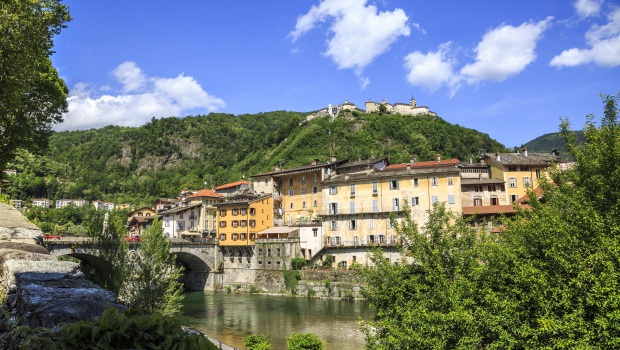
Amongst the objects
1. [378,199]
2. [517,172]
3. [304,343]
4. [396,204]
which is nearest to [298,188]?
[378,199]

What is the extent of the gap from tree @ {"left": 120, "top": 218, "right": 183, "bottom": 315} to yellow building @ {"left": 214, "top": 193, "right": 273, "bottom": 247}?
42216 millimetres

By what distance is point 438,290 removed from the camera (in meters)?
18.8

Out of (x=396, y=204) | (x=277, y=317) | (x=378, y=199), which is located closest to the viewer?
(x=277, y=317)

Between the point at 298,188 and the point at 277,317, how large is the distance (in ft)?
119

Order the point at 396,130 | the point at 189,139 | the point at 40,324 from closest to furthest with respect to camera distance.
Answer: the point at 40,324 → the point at 396,130 → the point at 189,139

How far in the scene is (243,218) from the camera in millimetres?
78062

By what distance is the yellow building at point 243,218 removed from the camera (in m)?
77.1

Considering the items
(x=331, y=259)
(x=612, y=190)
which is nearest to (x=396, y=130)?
(x=331, y=259)

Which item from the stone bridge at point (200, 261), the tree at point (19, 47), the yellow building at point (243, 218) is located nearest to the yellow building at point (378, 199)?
the yellow building at point (243, 218)

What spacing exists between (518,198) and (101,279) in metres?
65.3

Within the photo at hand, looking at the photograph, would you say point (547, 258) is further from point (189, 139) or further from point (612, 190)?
point (189, 139)

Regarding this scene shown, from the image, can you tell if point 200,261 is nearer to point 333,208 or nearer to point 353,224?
point 333,208

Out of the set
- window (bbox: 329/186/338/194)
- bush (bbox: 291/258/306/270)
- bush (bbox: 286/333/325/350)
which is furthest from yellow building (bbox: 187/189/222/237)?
Result: bush (bbox: 286/333/325/350)

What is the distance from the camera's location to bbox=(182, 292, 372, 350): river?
37781 millimetres
